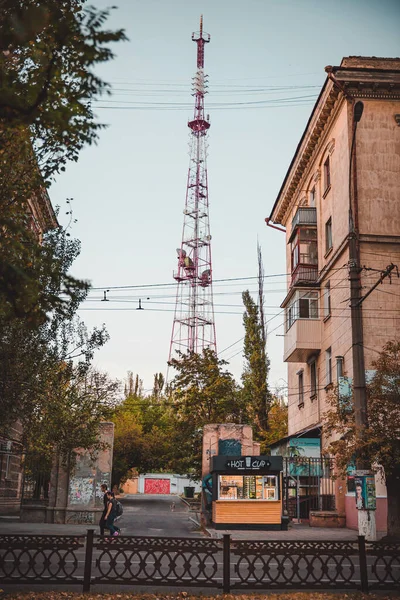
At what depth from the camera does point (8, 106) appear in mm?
6484

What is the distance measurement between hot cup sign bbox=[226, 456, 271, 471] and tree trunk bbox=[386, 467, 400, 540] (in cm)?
487

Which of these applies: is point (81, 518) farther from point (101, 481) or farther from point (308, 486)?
point (308, 486)

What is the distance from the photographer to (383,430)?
19000mm

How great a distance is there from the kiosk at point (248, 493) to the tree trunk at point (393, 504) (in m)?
4.59

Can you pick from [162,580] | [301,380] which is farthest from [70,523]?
[162,580]

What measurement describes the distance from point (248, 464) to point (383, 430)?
650 cm

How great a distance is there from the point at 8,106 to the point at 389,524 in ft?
59.0

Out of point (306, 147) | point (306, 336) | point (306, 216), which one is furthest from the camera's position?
point (306, 147)

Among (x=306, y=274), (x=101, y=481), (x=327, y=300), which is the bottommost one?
(x=101, y=481)

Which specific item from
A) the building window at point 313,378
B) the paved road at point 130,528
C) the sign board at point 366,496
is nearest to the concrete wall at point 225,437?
the paved road at point 130,528

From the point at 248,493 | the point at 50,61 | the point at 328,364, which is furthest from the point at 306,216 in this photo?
the point at 50,61

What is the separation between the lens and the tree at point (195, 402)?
33.4 m

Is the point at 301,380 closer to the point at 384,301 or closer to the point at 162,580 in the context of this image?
the point at 384,301

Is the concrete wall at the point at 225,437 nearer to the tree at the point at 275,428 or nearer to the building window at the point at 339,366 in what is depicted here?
the building window at the point at 339,366
